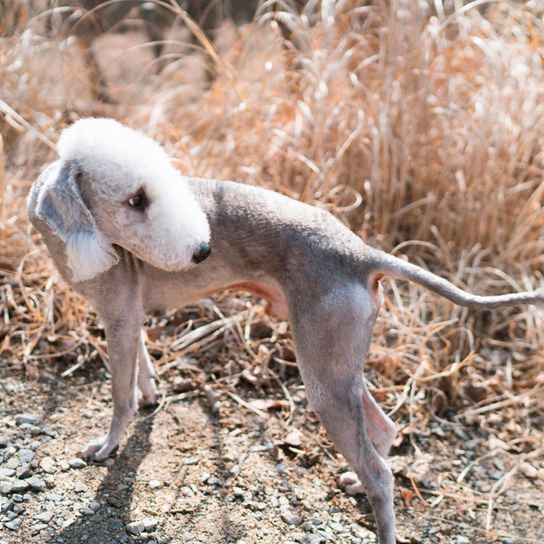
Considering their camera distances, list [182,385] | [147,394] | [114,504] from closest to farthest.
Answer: [114,504] < [147,394] < [182,385]

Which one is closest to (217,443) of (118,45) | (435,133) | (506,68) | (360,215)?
(360,215)

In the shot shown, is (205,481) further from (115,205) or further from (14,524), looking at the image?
(115,205)

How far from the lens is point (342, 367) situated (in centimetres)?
249

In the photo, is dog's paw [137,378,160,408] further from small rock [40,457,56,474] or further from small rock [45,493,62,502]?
small rock [45,493,62,502]

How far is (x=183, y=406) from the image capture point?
3402mm

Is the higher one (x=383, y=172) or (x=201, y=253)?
(x=201, y=253)

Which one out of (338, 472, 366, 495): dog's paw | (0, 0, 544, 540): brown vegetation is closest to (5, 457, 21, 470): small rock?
(0, 0, 544, 540): brown vegetation

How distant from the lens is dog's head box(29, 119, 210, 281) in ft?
8.00

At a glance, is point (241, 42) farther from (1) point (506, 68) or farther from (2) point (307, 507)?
(2) point (307, 507)

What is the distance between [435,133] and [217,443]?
7.89 feet

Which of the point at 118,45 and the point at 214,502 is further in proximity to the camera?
the point at 118,45

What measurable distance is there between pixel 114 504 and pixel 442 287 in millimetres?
1399

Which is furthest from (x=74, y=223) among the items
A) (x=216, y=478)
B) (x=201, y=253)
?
(x=216, y=478)

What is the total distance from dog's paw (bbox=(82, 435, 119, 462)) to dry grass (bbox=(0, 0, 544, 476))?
687 millimetres
